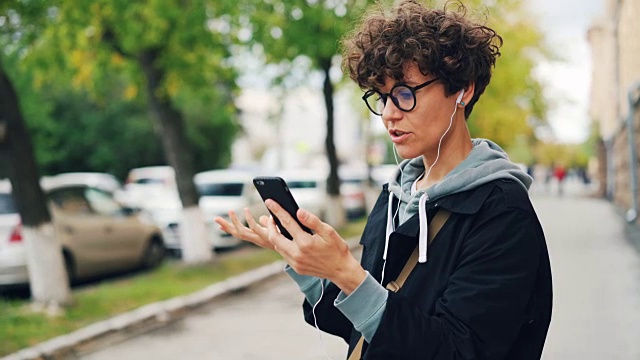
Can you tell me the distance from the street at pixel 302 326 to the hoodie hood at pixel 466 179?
3.23m

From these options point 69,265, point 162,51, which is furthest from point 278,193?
point 162,51

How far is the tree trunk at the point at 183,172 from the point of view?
1320 centimetres

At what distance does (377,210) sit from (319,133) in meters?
105

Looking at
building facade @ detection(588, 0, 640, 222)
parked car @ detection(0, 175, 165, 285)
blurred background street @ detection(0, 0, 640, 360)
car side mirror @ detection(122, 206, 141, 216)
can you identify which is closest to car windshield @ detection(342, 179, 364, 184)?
blurred background street @ detection(0, 0, 640, 360)

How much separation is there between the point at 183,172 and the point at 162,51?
78.9 inches

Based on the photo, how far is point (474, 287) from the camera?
65.1 inches

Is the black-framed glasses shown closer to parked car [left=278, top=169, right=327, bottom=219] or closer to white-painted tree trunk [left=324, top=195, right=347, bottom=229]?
white-painted tree trunk [left=324, top=195, right=347, bottom=229]

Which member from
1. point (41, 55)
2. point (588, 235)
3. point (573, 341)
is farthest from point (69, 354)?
point (588, 235)

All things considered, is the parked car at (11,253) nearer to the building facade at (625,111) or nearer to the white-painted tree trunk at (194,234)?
the white-painted tree trunk at (194,234)

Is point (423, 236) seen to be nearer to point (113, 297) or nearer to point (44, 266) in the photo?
point (44, 266)

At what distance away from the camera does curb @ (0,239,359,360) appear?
Answer: 23.8 feet

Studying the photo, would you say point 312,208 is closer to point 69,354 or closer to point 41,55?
point 41,55

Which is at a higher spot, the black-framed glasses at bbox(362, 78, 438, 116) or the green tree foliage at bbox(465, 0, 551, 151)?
the black-framed glasses at bbox(362, 78, 438, 116)

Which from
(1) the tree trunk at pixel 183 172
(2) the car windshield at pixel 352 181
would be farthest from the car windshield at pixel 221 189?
(2) the car windshield at pixel 352 181
